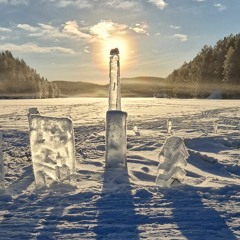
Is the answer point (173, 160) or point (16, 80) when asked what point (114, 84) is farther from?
point (16, 80)

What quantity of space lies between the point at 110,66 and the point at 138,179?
359 centimetres

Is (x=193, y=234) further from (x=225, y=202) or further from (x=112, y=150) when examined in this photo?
(x=112, y=150)

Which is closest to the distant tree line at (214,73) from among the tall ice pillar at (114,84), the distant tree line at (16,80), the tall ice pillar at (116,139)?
the distant tree line at (16,80)

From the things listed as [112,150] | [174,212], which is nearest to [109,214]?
[174,212]

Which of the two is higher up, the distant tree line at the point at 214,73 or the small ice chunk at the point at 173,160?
the distant tree line at the point at 214,73

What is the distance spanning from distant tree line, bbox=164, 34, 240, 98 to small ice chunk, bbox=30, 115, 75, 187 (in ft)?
164

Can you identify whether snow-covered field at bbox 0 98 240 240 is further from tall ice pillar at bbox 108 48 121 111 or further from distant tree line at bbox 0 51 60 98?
distant tree line at bbox 0 51 60 98

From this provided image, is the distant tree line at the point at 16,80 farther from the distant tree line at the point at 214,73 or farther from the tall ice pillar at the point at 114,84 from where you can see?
the tall ice pillar at the point at 114,84

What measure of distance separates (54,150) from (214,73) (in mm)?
60314

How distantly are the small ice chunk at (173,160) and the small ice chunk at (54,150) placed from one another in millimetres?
1085

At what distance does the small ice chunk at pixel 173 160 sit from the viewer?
4.06m

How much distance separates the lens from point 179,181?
409 cm

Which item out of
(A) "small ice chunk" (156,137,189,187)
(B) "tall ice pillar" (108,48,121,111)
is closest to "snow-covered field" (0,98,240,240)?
(A) "small ice chunk" (156,137,189,187)

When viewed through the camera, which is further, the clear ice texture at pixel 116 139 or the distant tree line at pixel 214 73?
the distant tree line at pixel 214 73
